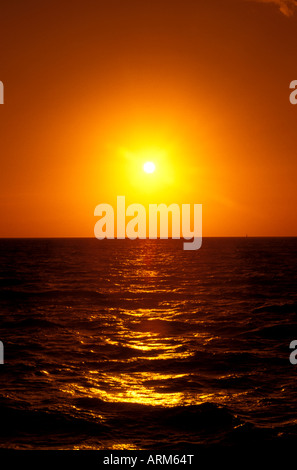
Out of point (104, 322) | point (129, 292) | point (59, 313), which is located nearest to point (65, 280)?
point (129, 292)

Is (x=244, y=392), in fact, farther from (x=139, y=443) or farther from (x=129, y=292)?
(x=129, y=292)

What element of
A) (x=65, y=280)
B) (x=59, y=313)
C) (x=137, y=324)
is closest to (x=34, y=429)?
(x=137, y=324)

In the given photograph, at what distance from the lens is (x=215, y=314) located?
894 inches

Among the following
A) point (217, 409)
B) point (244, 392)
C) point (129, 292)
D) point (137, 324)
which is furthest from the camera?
point (129, 292)

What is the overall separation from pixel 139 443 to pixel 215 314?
14.4 meters

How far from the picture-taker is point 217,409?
33.2ft

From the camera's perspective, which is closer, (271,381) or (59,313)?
(271,381)

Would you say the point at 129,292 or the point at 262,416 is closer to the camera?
the point at 262,416

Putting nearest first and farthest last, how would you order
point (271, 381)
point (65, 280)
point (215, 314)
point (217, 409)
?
1. point (217, 409)
2. point (271, 381)
3. point (215, 314)
4. point (65, 280)

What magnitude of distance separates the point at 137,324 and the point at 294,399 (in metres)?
10.4

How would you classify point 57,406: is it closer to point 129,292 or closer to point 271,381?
point 271,381

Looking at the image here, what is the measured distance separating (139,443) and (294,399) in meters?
3.82

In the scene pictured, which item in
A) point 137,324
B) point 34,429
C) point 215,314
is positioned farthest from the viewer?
point 215,314
